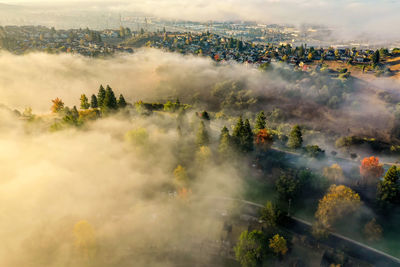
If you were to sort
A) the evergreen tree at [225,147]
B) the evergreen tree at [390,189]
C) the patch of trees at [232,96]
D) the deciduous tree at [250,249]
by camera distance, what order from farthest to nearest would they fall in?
the patch of trees at [232,96] → the evergreen tree at [225,147] → the evergreen tree at [390,189] → the deciduous tree at [250,249]

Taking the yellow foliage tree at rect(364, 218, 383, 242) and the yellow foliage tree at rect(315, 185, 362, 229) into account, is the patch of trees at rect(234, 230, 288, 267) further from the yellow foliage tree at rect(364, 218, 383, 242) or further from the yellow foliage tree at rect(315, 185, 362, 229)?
the yellow foliage tree at rect(364, 218, 383, 242)

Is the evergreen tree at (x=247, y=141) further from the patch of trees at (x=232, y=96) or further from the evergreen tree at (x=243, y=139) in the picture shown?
the patch of trees at (x=232, y=96)

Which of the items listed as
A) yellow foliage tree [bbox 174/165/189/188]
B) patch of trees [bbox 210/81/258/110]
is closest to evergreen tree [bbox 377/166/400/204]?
yellow foliage tree [bbox 174/165/189/188]

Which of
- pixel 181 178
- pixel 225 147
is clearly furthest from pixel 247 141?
pixel 181 178

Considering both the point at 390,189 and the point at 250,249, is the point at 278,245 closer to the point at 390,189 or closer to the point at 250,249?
the point at 250,249

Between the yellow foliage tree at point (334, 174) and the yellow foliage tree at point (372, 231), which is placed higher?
the yellow foliage tree at point (334, 174)

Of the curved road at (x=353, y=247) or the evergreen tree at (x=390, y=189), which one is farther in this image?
the evergreen tree at (x=390, y=189)

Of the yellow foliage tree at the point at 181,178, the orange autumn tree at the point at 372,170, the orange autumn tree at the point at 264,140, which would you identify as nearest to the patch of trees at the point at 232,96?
the orange autumn tree at the point at 264,140
